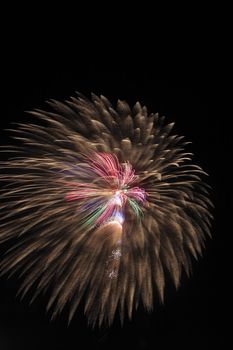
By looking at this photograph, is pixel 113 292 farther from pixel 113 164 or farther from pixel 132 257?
pixel 113 164

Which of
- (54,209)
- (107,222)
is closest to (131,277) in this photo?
(107,222)

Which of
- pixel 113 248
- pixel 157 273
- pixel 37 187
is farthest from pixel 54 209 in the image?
pixel 157 273

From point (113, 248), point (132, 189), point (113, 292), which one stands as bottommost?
point (113, 292)

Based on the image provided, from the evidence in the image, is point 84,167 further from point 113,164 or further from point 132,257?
point 132,257

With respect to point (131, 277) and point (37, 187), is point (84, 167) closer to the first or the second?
point (37, 187)

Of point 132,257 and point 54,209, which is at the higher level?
point 54,209

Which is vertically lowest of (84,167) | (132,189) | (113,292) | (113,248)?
(113,292)

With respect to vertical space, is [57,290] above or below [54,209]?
below
